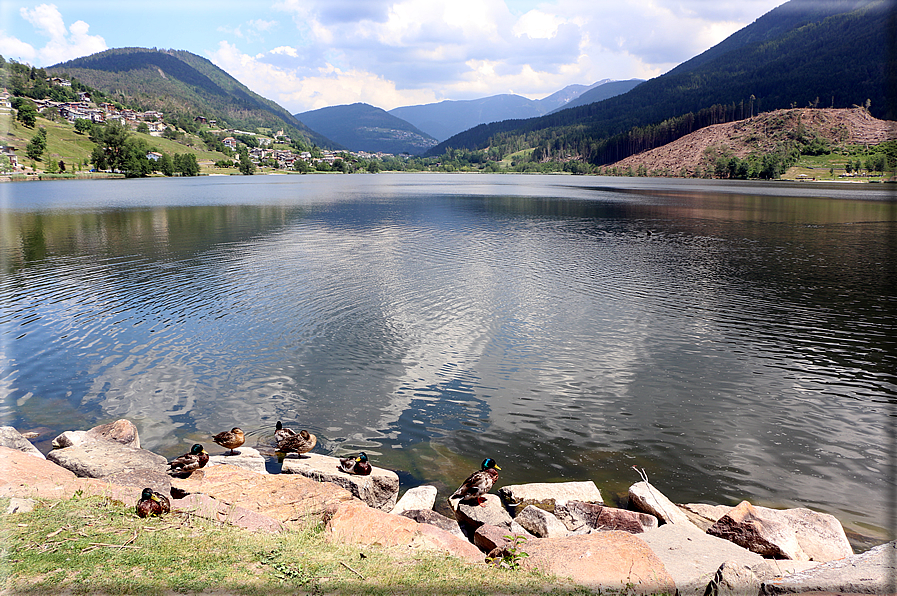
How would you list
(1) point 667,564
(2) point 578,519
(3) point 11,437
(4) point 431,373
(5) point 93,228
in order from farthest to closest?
(5) point 93,228, (4) point 431,373, (3) point 11,437, (2) point 578,519, (1) point 667,564

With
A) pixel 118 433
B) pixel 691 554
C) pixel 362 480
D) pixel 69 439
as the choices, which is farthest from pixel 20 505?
pixel 691 554

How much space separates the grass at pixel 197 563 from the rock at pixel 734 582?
2.40 m

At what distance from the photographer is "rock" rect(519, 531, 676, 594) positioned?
912 centimetres

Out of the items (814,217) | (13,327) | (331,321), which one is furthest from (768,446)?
(814,217)

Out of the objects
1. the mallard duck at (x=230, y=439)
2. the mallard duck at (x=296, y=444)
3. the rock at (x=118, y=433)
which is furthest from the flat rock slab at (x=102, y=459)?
the mallard duck at (x=296, y=444)

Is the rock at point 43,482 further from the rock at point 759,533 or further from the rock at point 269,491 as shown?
the rock at point 759,533

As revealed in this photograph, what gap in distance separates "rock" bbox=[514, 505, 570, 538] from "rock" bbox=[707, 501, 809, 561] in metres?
3.68

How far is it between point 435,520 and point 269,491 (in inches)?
173

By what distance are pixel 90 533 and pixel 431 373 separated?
14.5 m

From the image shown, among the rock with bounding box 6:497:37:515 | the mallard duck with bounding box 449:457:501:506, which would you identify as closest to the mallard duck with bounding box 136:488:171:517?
the rock with bounding box 6:497:37:515

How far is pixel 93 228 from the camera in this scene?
63625 mm

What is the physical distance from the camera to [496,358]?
2402cm

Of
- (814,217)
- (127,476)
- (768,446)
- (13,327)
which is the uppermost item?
(814,217)

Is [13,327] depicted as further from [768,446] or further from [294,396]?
[768,446]
